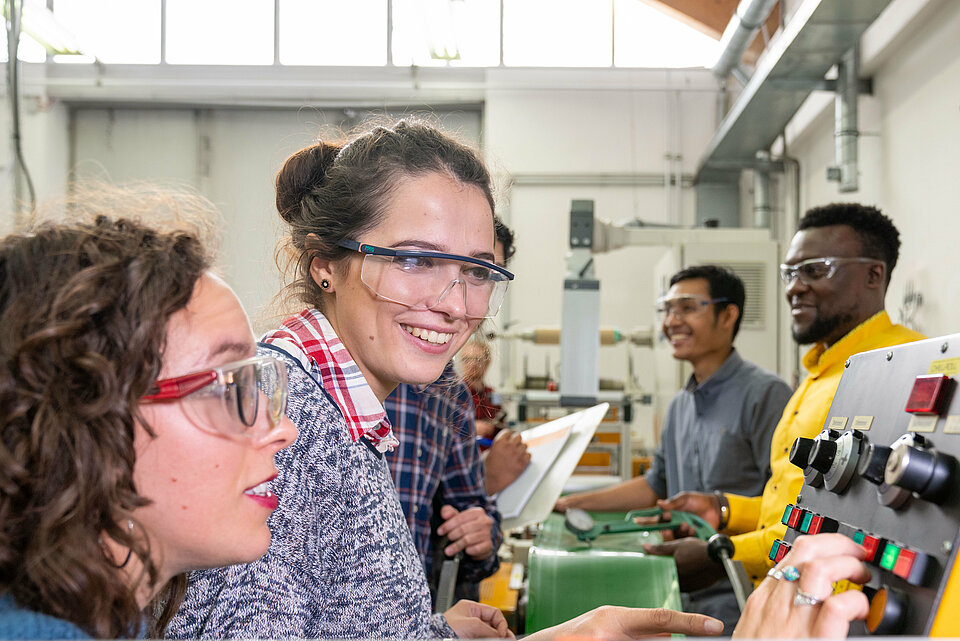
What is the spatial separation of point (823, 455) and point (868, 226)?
1352 mm

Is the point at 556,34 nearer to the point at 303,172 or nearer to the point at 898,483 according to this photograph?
the point at 303,172

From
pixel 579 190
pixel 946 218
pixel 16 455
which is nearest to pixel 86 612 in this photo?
pixel 16 455

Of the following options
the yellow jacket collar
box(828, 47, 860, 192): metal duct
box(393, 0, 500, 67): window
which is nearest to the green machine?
the yellow jacket collar

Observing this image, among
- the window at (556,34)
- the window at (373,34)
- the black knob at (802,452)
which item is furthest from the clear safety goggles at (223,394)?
the window at (556,34)

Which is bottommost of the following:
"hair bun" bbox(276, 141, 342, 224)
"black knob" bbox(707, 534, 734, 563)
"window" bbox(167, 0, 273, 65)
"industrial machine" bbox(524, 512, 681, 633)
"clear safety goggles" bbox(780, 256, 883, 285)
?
"industrial machine" bbox(524, 512, 681, 633)

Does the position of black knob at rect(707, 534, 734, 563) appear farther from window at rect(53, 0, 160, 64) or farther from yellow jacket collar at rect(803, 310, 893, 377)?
window at rect(53, 0, 160, 64)

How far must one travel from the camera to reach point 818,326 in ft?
6.43

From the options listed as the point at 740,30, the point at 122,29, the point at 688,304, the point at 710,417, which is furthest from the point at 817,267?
the point at 122,29

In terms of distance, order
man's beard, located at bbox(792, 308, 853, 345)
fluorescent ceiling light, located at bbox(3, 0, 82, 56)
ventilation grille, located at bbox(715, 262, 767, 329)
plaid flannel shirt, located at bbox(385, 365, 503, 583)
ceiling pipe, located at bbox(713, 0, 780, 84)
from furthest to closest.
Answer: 1. fluorescent ceiling light, located at bbox(3, 0, 82, 56)
2. ventilation grille, located at bbox(715, 262, 767, 329)
3. ceiling pipe, located at bbox(713, 0, 780, 84)
4. man's beard, located at bbox(792, 308, 853, 345)
5. plaid flannel shirt, located at bbox(385, 365, 503, 583)

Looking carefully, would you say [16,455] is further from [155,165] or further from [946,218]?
[155,165]

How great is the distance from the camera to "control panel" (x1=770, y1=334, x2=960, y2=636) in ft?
2.01

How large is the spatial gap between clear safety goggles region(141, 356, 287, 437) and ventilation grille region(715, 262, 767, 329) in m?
3.22

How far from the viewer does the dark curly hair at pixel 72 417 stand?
1.99ft

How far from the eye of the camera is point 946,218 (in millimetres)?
2822
